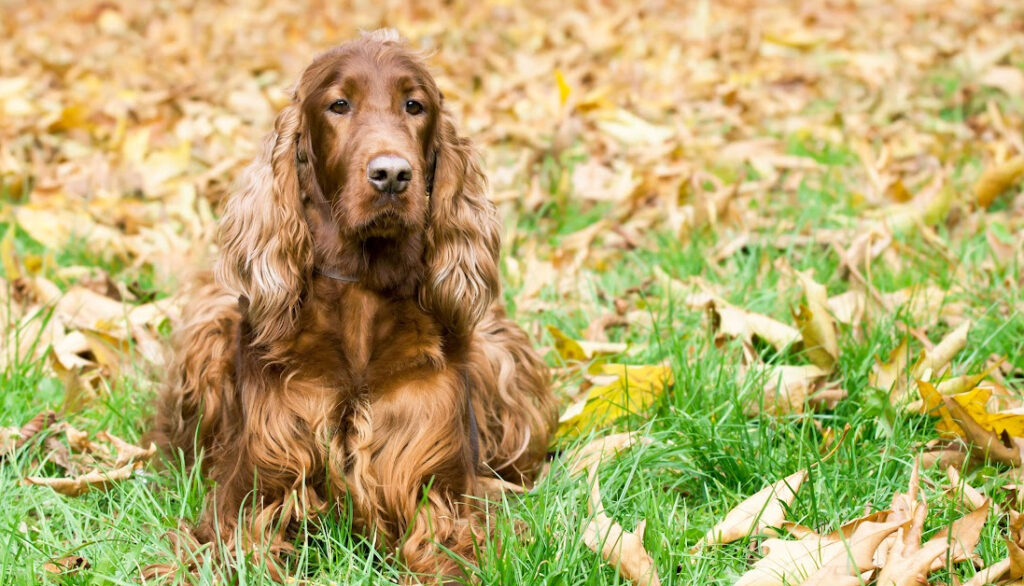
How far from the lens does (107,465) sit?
2994 mm

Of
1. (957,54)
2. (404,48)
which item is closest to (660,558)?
(404,48)

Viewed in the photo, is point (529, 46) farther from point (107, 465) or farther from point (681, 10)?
point (107, 465)

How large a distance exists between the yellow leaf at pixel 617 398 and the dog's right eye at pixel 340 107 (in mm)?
1066

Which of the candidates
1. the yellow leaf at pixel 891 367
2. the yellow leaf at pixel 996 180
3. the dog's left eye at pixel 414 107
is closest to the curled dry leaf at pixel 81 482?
the dog's left eye at pixel 414 107

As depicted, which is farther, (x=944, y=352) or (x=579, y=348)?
(x=579, y=348)

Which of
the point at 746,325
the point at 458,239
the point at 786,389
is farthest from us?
the point at 746,325

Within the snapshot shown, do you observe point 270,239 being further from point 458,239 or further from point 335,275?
point 458,239

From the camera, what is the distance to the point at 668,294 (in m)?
3.62

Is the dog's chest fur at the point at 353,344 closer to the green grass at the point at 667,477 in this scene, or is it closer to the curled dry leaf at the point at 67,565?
the green grass at the point at 667,477

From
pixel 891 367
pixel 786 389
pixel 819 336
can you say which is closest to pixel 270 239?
pixel 786 389

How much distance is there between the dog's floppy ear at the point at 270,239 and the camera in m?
2.64

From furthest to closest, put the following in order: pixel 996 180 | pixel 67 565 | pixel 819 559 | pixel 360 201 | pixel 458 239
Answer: pixel 996 180, pixel 458 239, pixel 360 201, pixel 67 565, pixel 819 559

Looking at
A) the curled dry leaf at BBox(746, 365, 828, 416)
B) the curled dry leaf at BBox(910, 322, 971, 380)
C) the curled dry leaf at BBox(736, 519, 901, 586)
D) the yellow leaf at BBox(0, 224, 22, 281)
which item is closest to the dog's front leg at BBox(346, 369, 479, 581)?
the curled dry leaf at BBox(736, 519, 901, 586)

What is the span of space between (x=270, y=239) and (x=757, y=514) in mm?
1314
